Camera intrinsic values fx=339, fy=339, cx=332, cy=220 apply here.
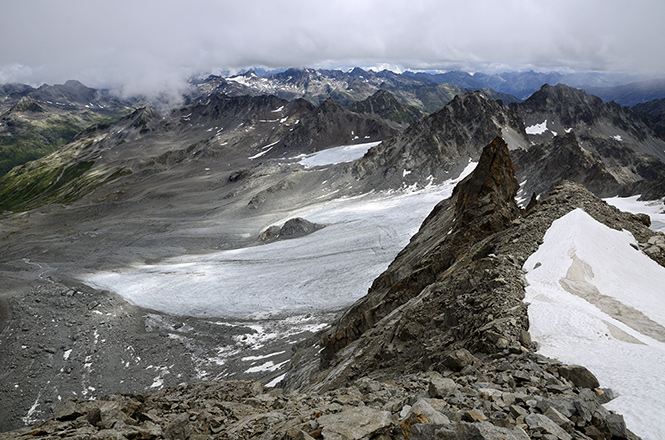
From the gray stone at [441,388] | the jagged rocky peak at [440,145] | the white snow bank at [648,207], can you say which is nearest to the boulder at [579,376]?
the gray stone at [441,388]

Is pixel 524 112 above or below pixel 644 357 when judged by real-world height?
above

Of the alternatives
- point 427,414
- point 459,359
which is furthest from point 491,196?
point 427,414

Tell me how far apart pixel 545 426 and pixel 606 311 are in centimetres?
898

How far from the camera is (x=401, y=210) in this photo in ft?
244

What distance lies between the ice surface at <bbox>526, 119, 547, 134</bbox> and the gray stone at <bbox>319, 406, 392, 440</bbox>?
20902 cm

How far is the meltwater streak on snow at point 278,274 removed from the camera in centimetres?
4250

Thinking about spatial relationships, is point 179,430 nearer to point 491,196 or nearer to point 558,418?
point 558,418

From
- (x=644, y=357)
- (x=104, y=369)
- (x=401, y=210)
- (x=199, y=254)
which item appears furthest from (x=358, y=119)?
(x=644, y=357)

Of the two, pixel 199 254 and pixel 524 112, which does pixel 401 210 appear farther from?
pixel 524 112

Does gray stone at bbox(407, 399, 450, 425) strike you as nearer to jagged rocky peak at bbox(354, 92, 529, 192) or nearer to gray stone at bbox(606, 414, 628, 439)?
gray stone at bbox(606, 414, 628, 439)

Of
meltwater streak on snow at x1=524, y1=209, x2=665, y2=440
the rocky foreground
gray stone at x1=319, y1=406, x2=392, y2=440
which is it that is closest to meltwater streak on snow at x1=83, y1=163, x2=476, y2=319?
the rocky foreground

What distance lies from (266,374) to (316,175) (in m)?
90.9

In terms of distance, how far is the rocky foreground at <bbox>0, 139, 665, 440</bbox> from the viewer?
260 inches

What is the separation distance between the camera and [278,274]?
50.8 m
